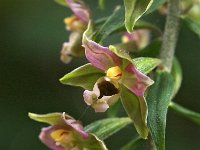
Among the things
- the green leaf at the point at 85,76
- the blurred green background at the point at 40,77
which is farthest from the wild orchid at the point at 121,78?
the blurred green background at the point at 40,77

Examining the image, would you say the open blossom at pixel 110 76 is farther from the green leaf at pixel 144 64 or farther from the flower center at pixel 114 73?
the green leaf at pixel 144 64

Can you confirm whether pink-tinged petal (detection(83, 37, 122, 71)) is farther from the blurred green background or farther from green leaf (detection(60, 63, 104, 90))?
the blurred green background

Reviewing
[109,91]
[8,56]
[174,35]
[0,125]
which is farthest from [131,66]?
[8,56]

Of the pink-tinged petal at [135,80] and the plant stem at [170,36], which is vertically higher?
the pink-tinged petal at [135,80]

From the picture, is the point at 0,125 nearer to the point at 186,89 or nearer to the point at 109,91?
the point at 186,89

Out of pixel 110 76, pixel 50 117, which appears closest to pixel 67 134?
pixel 50 117

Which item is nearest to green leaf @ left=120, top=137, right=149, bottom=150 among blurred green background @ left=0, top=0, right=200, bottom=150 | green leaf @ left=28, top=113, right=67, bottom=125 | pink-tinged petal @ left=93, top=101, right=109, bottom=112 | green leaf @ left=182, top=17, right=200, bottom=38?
green leaf @ left=28, top=113, right=67, bottom=125

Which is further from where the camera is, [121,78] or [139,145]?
[139,145]

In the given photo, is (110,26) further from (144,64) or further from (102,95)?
(102,95)
